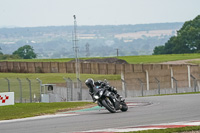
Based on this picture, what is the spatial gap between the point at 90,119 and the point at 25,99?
1902 cm

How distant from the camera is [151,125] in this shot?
16.8 metres

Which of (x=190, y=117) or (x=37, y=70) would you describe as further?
(x=37, y=70)

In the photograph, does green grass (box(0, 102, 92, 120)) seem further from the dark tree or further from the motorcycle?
the dark tree

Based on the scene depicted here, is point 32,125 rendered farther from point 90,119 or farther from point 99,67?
point 99,67

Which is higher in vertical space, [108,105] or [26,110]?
[108,105]

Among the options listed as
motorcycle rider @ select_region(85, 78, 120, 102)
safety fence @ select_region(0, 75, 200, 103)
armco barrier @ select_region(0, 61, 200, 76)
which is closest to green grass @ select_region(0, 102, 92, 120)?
motorcycle rider @ select_region(85, 78, 120, 102)

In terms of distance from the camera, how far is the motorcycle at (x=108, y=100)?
20.9 metres

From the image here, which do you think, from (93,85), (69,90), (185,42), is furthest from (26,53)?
(93,85)

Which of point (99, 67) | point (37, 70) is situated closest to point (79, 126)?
point (99, 67)

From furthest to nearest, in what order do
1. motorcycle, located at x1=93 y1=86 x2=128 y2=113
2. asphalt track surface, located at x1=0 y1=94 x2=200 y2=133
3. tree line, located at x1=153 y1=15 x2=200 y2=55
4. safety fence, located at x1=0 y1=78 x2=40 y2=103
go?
1. tree line, located at x1=153 y1=15 x2=200 y2=55
2. safety fence, located at x1=0 y1=78 x2=40 y2=103
3. motorcycle, located at x1=93 y1=86 x2=128 y2=113
4. asphalt track surface, located at x1=0 y1=94 x2=200 y2=133

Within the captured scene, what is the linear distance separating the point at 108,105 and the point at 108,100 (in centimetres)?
18

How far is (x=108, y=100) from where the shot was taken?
69.7ft

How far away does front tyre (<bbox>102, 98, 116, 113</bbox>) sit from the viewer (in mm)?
21094

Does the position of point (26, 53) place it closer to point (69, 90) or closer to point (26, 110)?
point (69, 90)
